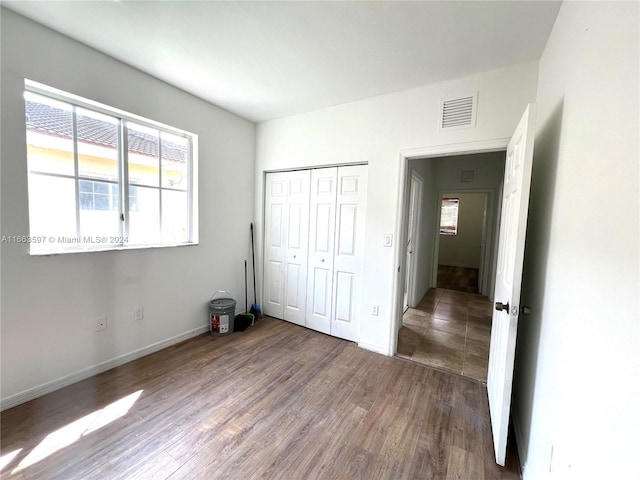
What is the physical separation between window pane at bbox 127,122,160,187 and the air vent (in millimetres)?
4865

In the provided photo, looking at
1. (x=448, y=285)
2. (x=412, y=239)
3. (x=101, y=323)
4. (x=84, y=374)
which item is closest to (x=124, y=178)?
(x=101, y=323)

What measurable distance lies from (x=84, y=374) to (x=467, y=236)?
847 centimetres

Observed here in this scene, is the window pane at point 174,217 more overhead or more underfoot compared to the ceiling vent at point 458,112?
more underfoot

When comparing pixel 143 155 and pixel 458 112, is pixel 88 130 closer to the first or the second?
pixel 143 155

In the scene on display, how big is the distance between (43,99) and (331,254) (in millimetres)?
2753

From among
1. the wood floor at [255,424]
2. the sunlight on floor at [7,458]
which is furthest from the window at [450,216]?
the sunlight on floor at [7,458]

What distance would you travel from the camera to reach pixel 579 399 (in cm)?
90

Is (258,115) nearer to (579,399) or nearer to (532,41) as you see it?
(532,41)

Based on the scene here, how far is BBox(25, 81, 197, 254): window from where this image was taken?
6.30 ft

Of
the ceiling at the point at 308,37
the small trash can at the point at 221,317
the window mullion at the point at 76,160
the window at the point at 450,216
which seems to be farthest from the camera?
the window at the point at 450,216

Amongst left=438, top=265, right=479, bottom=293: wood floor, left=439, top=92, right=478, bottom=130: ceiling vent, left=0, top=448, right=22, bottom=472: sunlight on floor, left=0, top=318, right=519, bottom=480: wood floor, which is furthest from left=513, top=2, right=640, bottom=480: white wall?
left=438, top=265, right=479, bottom=293: wood floor

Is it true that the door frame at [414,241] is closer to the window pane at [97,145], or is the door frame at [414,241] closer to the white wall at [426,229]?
the white wall at [426,229]

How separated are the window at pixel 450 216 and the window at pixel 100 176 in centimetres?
728

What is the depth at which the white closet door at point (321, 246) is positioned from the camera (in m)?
3.10
